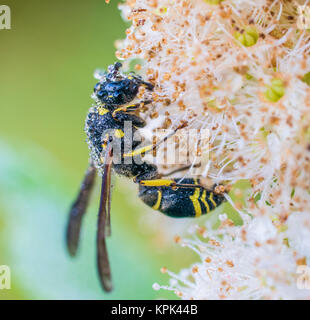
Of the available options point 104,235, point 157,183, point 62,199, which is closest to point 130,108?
point 157,183

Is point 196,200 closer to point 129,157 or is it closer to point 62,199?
point 129,157

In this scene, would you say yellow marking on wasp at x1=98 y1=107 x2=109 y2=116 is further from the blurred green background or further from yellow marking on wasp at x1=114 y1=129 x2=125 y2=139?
the blurred green background

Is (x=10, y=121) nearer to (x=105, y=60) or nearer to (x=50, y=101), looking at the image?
(x=50, y=101)

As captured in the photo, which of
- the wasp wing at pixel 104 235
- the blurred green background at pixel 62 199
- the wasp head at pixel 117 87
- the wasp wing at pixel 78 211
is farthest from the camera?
the blurred green background at pixel 62 199

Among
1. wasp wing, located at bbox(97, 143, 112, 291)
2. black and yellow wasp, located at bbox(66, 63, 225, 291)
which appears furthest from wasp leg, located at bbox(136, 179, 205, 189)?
wasp wing, located at bbox(97, 143, 112, 291)

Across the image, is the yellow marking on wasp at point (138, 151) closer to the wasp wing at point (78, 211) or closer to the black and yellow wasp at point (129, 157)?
the black and yellow wasp at point (129, 157)

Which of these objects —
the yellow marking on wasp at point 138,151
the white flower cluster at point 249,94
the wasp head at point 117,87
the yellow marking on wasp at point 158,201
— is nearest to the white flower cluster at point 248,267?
the white flower cluster at point 249,94
